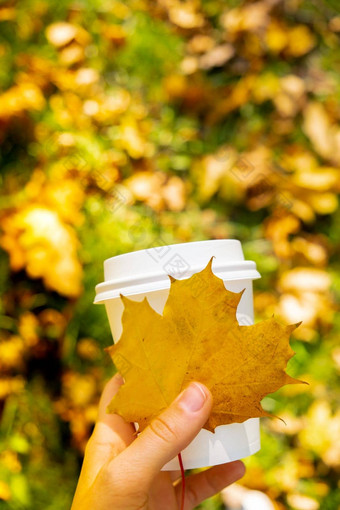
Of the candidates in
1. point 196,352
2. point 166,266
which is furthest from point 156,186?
point 196,352

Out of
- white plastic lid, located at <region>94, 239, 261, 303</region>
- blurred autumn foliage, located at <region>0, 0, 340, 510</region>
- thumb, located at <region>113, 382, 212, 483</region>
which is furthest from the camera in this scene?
blurred autumn foliage, located at <region>0, 0, 340, 510</region>

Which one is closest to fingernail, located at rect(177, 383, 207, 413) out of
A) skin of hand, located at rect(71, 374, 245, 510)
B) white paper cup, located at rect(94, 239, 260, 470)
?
skin of hand, located at rect(71, 374, 245, 510)

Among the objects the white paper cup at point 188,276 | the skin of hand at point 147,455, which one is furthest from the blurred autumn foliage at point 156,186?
the skin of hand at point 147,455

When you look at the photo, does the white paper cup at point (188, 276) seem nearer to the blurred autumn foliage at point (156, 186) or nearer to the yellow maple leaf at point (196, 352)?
the yellow maple leaf at point (196, 352)

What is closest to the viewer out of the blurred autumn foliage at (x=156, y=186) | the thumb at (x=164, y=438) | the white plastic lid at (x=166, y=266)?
the thumb at (x=164, y=438)

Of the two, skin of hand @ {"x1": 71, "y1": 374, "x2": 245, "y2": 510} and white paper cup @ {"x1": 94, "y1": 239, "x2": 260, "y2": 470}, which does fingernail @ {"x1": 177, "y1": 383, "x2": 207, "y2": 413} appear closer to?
skin of hand @ {"x1": 71, "y1": 374, "x2": 245, "y2": 510}

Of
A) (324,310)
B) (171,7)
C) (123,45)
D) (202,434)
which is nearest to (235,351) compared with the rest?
(202,434)
